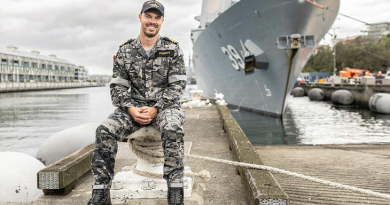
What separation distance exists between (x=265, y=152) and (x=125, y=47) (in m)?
4.53

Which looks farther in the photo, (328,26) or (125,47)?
(328,26)

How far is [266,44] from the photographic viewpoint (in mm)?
13562

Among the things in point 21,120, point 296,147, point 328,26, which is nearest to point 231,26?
point 328,26

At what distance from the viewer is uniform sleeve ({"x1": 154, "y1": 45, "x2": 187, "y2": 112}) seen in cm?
222

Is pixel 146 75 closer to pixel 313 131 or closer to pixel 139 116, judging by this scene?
pixel 139 116

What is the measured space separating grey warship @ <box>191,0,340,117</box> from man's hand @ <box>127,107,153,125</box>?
11.2 meters

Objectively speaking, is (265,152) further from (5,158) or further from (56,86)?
(56,86)

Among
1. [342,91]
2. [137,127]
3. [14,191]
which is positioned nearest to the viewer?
[137,127]

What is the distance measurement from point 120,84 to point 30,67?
78876mm

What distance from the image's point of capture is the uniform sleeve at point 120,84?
2.24 m

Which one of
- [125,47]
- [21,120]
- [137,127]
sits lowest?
[21,120]

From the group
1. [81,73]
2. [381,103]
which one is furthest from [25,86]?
[81,73]

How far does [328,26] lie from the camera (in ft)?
47.3

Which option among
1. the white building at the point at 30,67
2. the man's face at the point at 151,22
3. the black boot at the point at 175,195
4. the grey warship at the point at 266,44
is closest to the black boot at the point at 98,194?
the black boot at the point at 175,195
